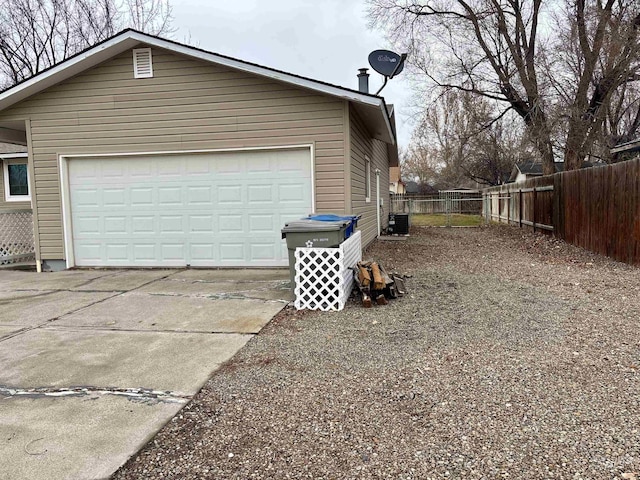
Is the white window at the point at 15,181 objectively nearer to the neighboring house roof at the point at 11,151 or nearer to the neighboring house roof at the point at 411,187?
the neighboring house roof at the point at 11,151

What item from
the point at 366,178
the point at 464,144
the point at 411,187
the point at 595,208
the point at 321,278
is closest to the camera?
the point at 321,278

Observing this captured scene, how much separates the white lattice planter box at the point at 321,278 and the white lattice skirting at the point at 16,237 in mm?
7697

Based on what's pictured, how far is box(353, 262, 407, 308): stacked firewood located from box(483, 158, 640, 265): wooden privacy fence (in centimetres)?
483

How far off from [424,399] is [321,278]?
269cm

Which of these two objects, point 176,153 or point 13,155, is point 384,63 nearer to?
point 176,153

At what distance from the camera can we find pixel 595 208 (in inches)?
378

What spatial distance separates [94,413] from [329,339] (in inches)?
85.9

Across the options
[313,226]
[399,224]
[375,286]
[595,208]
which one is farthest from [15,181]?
[595,208]

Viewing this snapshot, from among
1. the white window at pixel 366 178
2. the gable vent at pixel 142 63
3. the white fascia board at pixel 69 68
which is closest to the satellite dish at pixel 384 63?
the white window at pixel 366 178

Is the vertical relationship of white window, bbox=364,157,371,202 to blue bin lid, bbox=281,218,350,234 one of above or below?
above

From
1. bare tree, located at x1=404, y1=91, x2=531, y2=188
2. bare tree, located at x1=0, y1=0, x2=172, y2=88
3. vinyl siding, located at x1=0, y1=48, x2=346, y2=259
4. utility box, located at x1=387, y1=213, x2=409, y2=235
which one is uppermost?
bare tree, located at x1=0, y1=0, x2=172, y2=88

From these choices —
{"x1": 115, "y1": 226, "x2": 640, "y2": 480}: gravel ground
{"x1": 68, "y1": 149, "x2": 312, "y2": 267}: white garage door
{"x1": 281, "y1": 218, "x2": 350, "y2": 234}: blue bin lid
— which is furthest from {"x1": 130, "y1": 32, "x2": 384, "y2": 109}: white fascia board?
{"x1": 115, "y1": 226, "x2": 640, "y2": 480}: gravel ground

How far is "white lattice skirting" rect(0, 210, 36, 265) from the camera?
10086 millimetres

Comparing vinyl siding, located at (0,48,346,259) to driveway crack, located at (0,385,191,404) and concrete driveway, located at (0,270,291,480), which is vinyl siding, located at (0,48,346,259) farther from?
driveway crack, located at (0,385,191,404)
